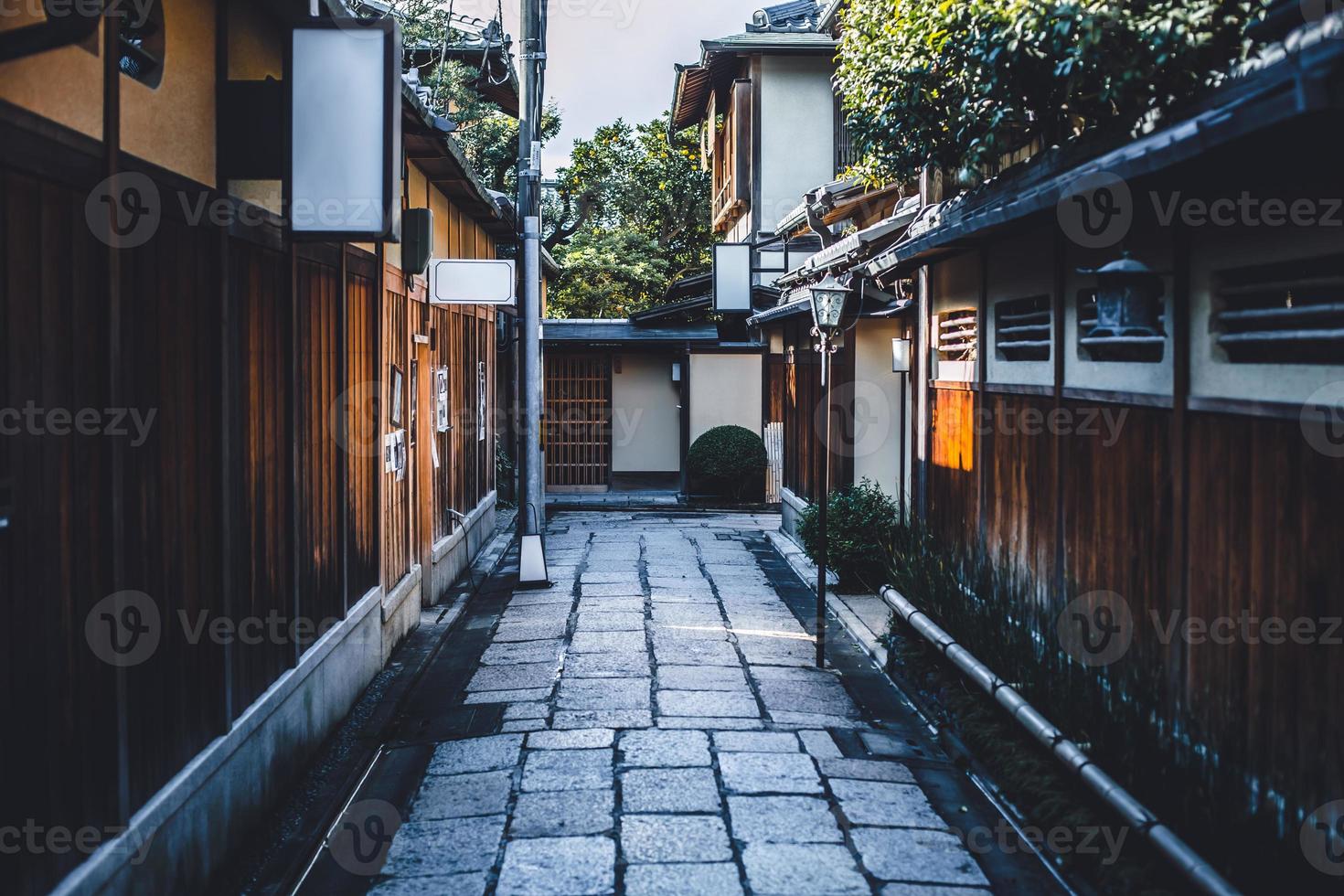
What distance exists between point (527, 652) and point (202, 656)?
4.47 m

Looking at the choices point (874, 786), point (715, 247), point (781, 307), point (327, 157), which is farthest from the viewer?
point (715, 247)

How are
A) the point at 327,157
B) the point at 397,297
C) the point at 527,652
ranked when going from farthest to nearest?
1. the point at 397,297
2. the point at 527,652
3. the point at 327,157

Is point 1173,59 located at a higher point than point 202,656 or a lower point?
higher

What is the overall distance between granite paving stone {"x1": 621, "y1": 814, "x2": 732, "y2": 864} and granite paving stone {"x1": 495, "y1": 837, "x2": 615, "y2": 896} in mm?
123

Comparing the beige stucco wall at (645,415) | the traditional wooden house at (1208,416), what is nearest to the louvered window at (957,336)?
the traditional wooden house at (1208,416)

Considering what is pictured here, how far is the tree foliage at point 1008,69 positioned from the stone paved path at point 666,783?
152 inches

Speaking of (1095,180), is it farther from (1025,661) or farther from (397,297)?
(397,297)

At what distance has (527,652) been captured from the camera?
9.52 m

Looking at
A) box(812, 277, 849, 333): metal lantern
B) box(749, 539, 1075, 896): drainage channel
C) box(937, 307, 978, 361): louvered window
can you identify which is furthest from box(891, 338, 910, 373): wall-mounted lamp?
box(749, 539, 1075, 896): drainage channel

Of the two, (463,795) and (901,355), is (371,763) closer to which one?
(463,795)

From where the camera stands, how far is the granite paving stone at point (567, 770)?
635 centimetres

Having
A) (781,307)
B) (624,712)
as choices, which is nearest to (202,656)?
(624,712)

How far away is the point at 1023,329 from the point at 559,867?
15.1ft

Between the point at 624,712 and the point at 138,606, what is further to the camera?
the point at 624,712
